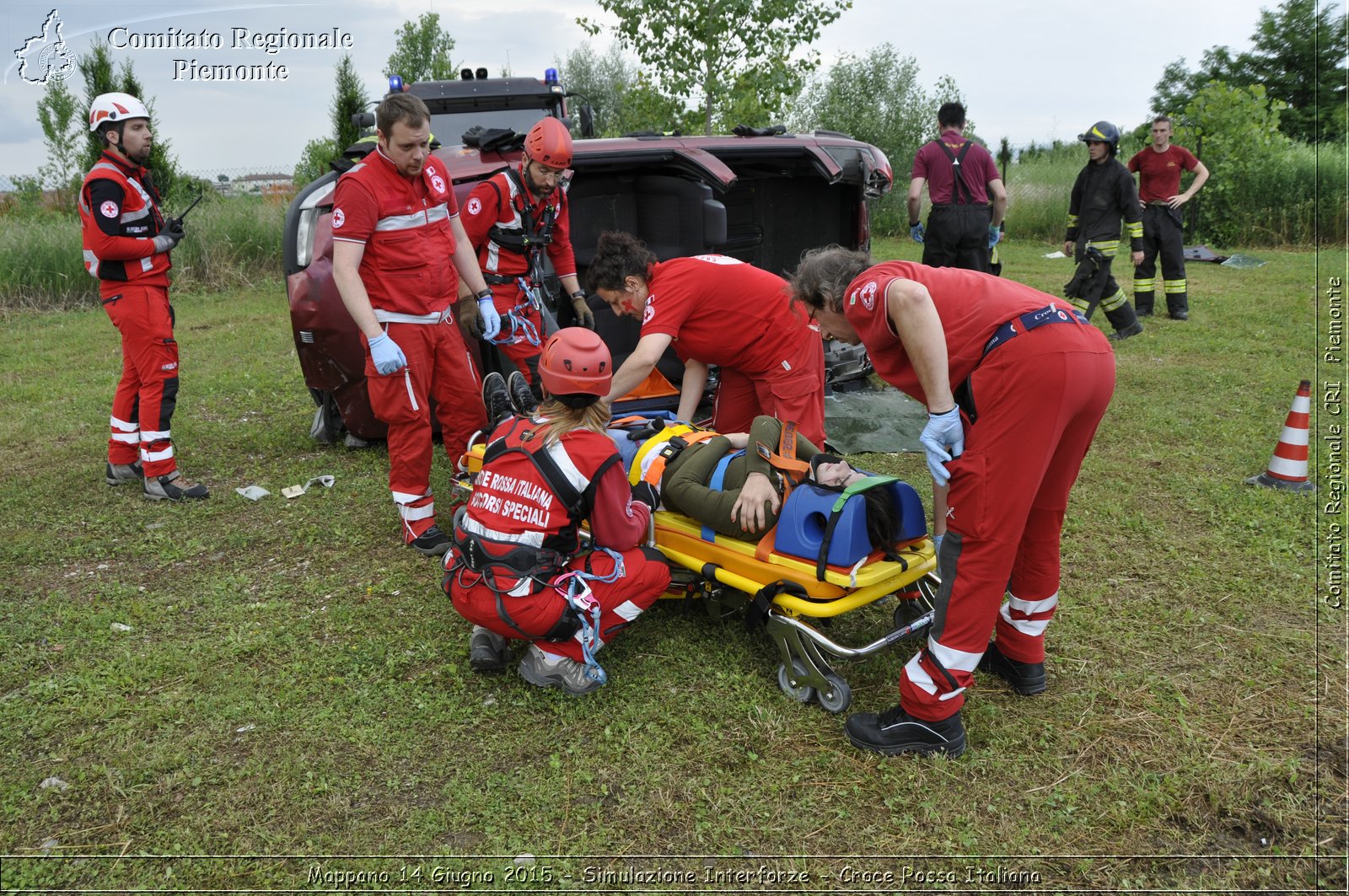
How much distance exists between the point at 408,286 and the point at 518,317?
2.55 ft

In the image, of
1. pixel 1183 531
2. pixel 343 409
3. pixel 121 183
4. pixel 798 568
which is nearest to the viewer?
pixel 798 568

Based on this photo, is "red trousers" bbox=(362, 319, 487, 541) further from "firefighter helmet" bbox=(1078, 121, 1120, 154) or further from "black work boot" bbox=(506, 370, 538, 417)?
"firefighter helmet" bbox=(1078, 121, 1120, 154)

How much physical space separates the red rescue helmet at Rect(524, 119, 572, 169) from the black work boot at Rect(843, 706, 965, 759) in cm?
305

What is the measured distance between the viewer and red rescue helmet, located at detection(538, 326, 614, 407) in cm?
302

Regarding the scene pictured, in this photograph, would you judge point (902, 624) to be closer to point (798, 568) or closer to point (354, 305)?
point (798, 568)

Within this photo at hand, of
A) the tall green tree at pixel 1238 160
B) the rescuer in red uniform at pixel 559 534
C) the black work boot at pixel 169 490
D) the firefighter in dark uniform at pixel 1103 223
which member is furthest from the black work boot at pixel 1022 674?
the tall green tree at pixel 1238 160

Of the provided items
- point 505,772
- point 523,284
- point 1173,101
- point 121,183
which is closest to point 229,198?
point 121,183

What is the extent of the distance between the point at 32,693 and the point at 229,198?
12.9m

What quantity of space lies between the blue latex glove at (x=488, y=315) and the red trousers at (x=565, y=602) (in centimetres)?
177

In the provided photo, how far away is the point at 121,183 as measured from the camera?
4.83 meters

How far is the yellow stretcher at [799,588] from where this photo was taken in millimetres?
3008

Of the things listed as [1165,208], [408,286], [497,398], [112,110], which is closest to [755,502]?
[497,398]

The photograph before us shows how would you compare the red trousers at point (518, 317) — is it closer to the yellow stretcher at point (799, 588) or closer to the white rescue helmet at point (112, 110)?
the yellow stretcher at point (799, 588)

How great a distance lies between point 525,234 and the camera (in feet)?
15.5
